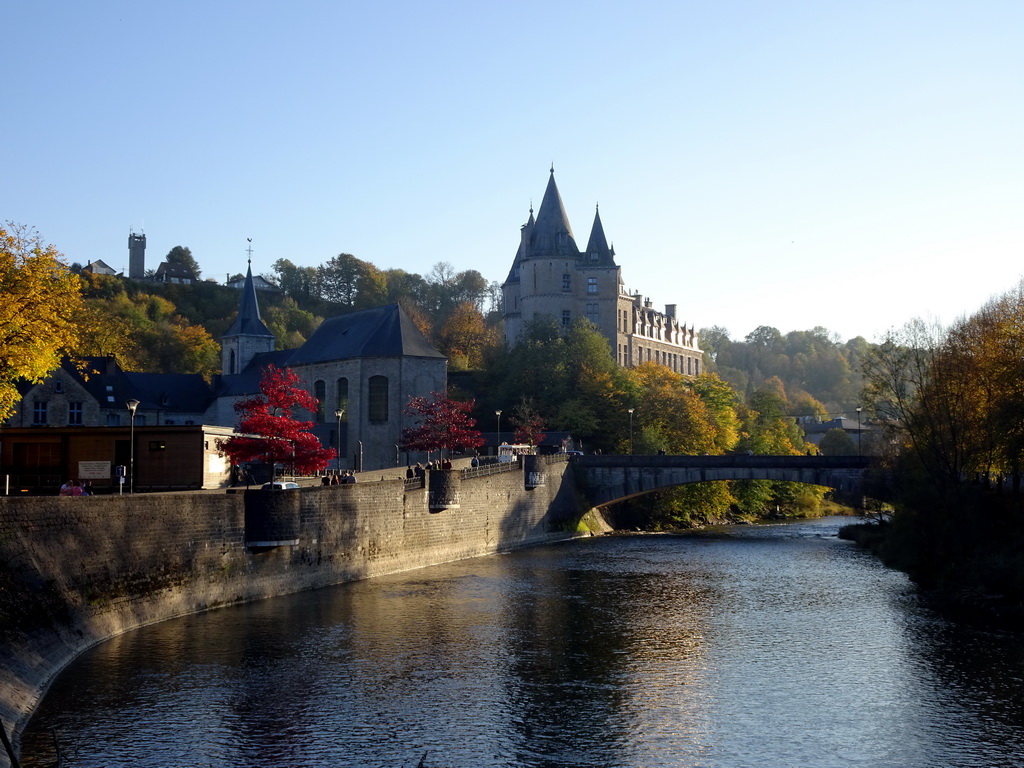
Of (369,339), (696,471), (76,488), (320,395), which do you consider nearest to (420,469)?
(76,488)

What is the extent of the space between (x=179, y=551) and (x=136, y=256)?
479 feet

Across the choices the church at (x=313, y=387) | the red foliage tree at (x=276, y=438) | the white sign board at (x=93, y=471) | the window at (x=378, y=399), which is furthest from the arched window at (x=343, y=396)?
the white sign board at (x=93, y=471)

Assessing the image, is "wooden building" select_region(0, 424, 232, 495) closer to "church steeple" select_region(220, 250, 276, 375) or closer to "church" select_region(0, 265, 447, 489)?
"church" select_region(0, 265, 447, 489)

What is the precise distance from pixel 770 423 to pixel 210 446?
75.1m

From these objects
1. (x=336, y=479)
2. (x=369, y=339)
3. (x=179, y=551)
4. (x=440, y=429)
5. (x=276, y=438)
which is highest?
(x=369, y=339)

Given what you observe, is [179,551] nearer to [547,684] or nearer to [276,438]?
[547,684]

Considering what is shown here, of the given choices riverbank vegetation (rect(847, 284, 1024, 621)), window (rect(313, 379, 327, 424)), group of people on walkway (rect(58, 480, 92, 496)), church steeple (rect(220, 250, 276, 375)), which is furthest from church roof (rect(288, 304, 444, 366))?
group of people on walkway (rect(58, 480, 92, 496))

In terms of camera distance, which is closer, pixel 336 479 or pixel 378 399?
pixel 336 479

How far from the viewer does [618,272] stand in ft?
369

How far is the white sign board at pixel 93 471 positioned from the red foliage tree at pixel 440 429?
34.8m

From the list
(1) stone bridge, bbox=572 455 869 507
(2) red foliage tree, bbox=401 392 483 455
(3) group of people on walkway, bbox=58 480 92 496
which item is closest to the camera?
(3) group of people on walkway, bbox=58 480 92 496

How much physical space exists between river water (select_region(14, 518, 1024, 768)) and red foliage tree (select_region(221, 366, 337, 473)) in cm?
731

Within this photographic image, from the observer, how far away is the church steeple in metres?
110

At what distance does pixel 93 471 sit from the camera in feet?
133
